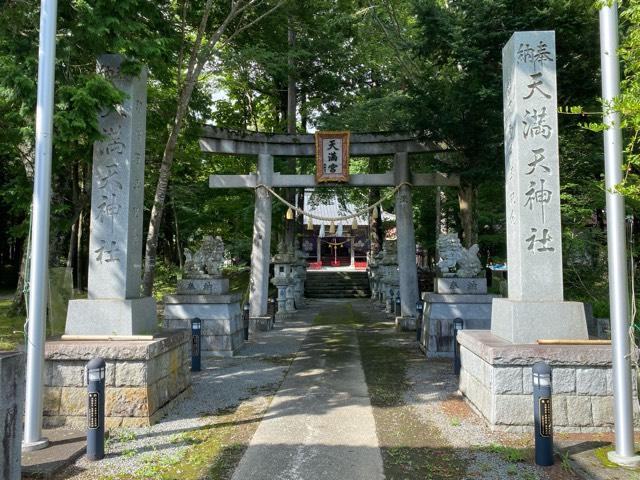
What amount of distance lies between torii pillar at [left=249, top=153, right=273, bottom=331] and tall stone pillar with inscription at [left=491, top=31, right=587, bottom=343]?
9.19 m

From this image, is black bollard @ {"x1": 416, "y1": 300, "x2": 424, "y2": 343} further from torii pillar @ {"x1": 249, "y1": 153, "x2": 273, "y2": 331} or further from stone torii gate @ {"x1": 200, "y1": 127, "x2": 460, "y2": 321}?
torii pillar @ {"x1": 249, "y1": 153, "x2": 273, "y2": 331}

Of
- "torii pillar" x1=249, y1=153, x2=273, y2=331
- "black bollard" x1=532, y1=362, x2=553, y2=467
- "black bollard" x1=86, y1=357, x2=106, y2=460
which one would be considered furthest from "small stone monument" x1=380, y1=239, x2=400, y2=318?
"black bollard" x1=86, y1=357, x2=106, y2=460

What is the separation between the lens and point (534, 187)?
6000 millimetres

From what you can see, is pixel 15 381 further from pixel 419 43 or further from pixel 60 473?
pixel 419 43

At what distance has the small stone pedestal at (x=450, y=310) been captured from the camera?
10.1 meters

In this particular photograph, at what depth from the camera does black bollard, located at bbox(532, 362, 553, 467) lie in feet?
14.5

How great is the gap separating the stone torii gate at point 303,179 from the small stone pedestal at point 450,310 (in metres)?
3.76

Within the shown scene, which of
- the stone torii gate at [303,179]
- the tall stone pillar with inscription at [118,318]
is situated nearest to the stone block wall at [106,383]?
the tall stone pillar with inscription at [118,318]

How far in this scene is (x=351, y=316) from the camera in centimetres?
1802

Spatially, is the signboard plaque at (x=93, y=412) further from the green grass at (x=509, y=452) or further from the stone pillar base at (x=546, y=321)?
the stone pillar base at (x=546, y=321)

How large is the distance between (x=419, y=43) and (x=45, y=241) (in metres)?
10.8

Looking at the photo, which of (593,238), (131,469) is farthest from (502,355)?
(593,238)

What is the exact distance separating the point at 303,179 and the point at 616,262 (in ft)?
35.2

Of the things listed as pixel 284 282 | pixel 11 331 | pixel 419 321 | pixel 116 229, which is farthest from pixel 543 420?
pixel 284 282
